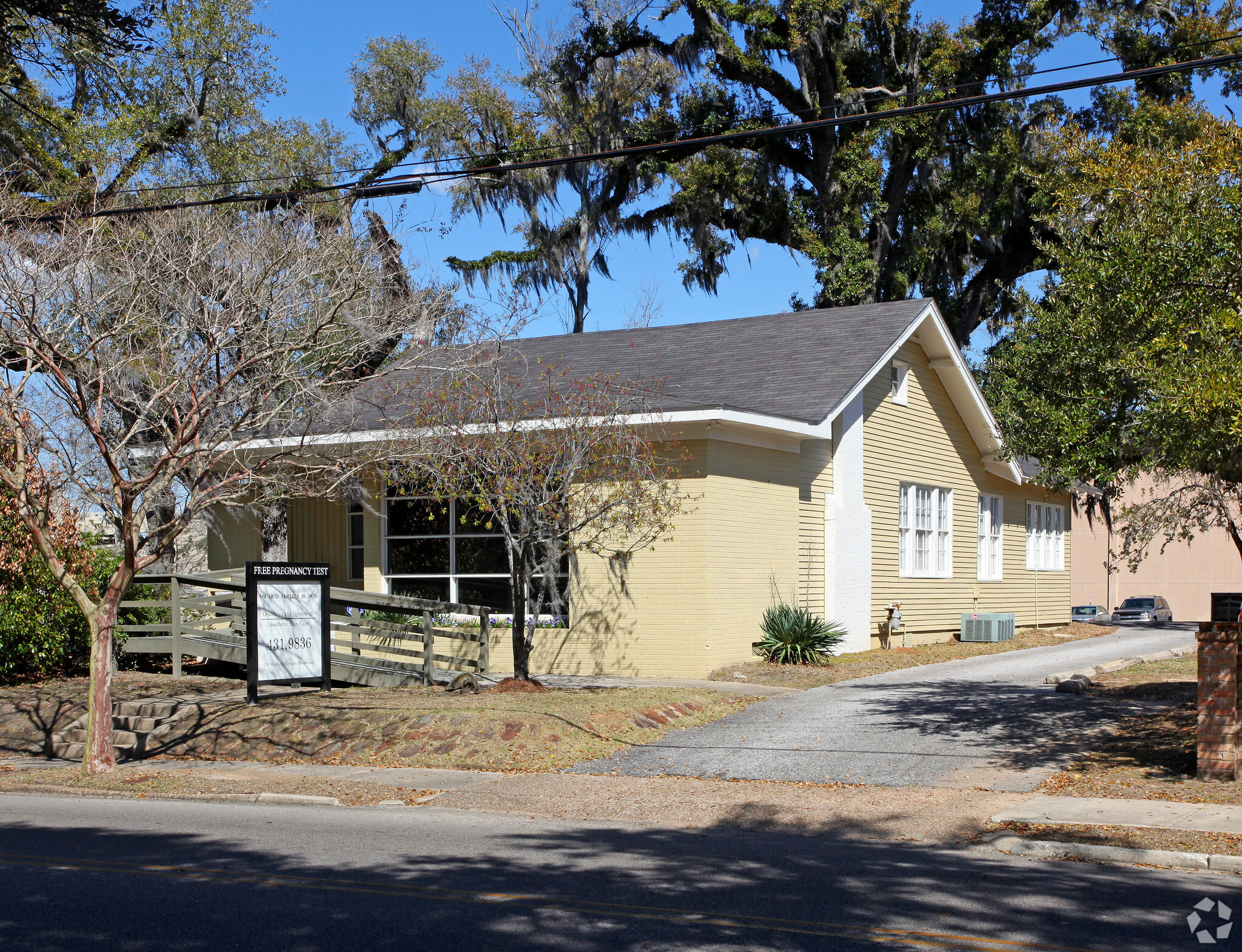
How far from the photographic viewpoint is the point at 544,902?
284 inches

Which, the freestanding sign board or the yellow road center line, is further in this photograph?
the freestanding sign board

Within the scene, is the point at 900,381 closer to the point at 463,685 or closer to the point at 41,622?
the point at 463,685

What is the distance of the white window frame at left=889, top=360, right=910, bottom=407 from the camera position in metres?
24.0

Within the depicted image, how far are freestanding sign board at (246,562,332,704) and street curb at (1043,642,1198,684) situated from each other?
10.0 metres

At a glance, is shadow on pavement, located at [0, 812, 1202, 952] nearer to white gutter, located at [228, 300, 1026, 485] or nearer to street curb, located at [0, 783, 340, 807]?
street curb, located at [0, 783, 340, 807]

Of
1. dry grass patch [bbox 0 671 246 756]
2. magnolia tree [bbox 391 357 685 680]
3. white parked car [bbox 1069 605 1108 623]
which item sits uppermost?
magnolia tree [bbox 391 357 685 680]

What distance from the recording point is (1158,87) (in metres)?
36.5

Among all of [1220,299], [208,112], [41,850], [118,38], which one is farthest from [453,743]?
[208,112]

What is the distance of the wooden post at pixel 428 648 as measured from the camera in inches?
696

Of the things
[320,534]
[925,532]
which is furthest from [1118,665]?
[320,534]

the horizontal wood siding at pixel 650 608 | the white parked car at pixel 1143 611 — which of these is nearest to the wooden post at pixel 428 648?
the horizontal wood siding at pixel 650 608

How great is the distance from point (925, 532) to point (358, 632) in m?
12.4

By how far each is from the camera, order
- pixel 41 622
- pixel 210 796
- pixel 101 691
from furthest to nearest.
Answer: pixel 41 622 → pixel 101 691 → pixel 210 796

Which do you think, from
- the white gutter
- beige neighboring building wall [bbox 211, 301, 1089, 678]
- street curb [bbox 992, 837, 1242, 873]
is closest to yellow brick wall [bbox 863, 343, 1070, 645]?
beige neighboring building wall [bbox 211, 301, 1089, 678]
